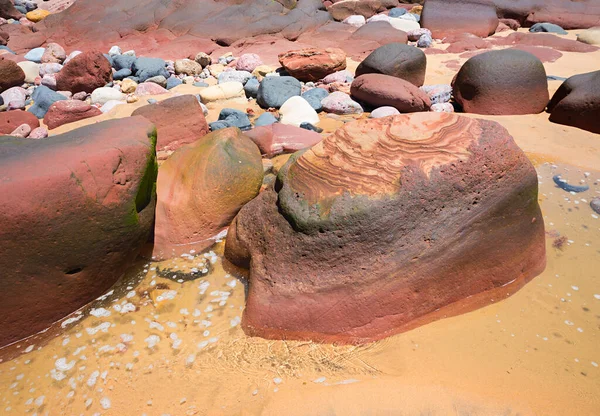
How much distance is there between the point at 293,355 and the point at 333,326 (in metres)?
0.26

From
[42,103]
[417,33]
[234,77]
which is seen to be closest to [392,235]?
[234,77]

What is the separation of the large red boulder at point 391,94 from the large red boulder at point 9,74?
5.35 m

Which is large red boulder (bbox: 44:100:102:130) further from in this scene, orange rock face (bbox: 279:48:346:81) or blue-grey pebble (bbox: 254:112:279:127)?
orange rock face (bbox: 279:48:346:81)

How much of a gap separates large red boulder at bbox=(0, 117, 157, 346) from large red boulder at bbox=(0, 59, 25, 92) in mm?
5113

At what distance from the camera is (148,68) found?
281 inches

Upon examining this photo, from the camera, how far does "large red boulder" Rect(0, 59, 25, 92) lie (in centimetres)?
678

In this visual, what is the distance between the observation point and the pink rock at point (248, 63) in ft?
25.2

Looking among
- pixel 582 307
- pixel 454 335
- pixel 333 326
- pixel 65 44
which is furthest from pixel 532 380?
pixel 65 44

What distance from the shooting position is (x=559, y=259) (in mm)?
2805

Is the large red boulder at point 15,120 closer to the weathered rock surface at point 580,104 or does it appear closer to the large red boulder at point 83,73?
the large red boulder at point 83,73

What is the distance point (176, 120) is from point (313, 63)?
9.64 ft

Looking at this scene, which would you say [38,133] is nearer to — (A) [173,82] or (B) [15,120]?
(B) [15,120]

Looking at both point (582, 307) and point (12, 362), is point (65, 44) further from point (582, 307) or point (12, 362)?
point (582, 307)

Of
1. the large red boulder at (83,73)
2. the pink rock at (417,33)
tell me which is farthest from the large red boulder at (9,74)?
the pink rock at (417,33)
